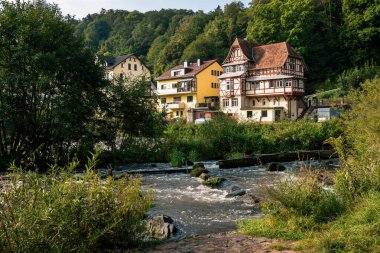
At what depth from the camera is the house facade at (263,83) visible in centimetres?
4788

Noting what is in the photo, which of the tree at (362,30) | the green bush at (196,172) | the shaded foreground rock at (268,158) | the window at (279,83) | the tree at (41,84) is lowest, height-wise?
the green bush at (196,172)

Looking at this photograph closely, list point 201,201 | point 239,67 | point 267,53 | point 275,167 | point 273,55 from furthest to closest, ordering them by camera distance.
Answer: point 239,67
point 267,53
point 273,55
point 275,167
point 201,201

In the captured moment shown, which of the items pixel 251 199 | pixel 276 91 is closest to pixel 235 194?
pixel 251 199

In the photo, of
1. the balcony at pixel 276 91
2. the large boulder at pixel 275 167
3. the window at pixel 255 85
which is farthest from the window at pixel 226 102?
the large boulder at pixel 275 167

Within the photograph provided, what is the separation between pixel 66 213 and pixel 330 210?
5.76 meters

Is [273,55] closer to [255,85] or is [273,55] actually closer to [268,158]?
[255,85]

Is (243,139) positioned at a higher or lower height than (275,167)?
higher

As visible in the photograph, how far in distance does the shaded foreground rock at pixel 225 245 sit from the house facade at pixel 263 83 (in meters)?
38.6

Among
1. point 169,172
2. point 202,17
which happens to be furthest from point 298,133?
point 202,17

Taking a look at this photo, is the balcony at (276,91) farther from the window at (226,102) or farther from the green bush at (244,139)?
the green bush at (244,139)

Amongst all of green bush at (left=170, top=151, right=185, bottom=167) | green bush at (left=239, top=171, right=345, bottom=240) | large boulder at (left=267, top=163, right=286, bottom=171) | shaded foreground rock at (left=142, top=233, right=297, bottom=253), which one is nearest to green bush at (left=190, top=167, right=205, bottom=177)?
green bush at (left=170, top=151, right=185, bottom=167)

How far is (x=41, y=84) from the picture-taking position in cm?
2000

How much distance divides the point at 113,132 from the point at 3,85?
7.70m

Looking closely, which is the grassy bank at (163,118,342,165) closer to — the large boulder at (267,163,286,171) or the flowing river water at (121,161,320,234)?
the large boulder at (267,163,286,171)
